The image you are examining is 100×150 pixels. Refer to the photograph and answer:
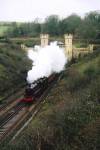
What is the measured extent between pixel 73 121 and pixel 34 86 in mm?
18185

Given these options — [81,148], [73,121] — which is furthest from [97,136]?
[73,121]

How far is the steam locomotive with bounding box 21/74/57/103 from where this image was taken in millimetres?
43438

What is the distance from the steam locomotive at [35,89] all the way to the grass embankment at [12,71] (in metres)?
5.22

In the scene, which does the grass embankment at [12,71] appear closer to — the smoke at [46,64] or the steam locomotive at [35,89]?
the smoke at [46,64]

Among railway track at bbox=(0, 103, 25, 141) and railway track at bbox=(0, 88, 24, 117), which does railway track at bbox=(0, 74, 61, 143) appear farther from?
railway track at bbox=(0, 88, 24, 117)

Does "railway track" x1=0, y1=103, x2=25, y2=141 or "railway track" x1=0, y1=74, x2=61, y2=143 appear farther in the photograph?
"railway track" x1=0, y1=103, x2=25, y2=141

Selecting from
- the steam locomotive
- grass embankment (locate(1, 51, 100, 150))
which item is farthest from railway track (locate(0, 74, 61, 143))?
grass embankment (locate(1, 51, 100, 150))

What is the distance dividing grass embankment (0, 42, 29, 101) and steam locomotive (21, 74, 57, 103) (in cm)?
522

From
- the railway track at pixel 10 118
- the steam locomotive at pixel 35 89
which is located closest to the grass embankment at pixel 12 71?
the steam locomotive at pixel 35 89

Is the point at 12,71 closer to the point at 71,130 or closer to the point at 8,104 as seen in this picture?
the point at 8,104

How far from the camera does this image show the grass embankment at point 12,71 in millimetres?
53303

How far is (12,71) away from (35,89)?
63.5ft

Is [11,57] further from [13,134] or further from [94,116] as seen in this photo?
[94,116]

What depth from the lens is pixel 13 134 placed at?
31.8 m
